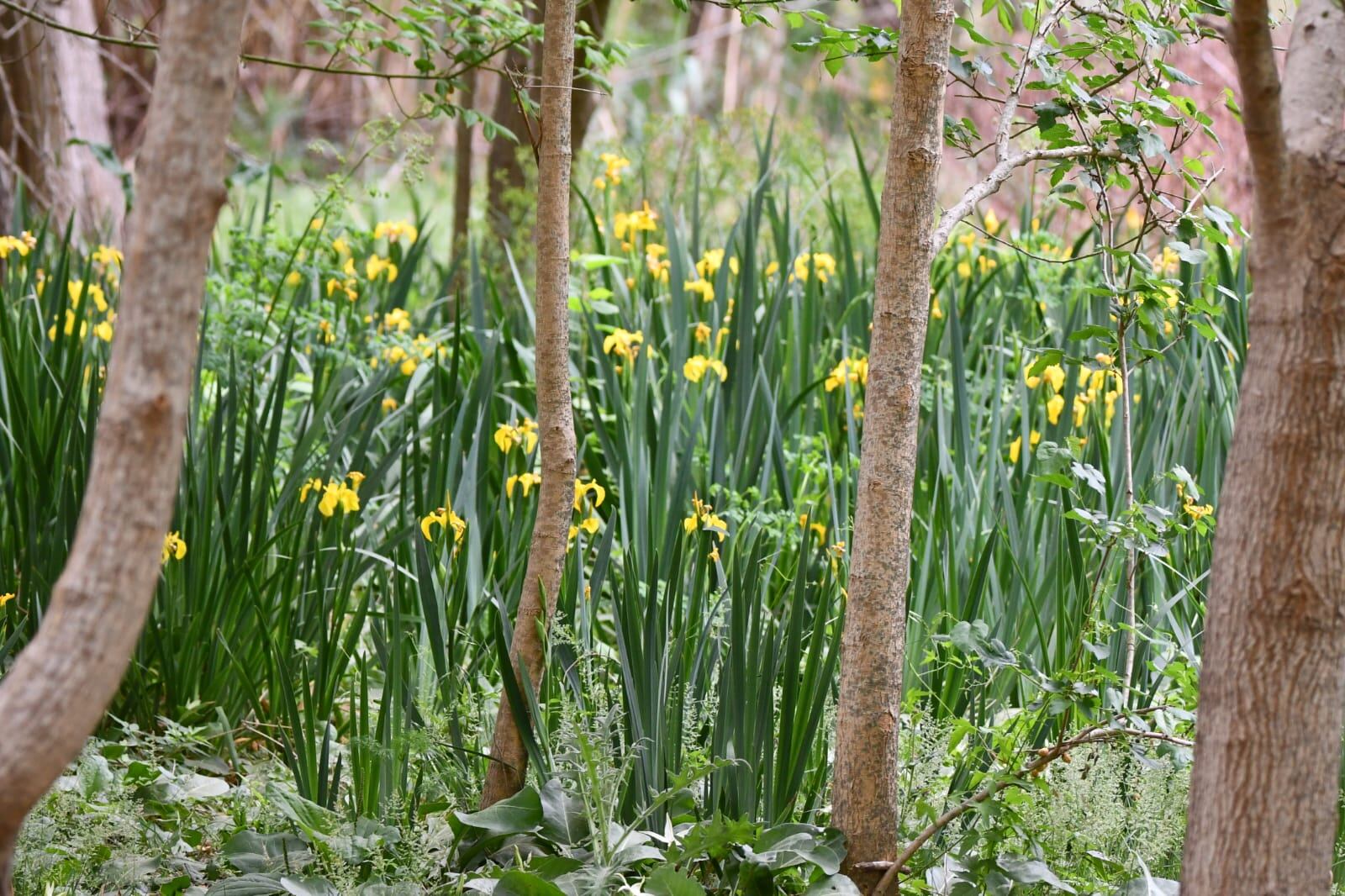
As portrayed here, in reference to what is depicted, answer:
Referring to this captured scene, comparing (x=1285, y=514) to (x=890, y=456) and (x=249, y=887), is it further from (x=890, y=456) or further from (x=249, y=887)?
(x=249, y=887)

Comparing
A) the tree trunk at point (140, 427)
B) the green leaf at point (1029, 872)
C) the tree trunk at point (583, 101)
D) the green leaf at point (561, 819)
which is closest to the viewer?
the tree trunk at point (140, 427)

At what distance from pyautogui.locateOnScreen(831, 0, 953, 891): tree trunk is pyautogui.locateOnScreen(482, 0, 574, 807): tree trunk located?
465 mm

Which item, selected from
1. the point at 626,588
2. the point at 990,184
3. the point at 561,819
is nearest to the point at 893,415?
the point at 990,184

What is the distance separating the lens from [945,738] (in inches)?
80.7

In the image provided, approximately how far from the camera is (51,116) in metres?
5.27

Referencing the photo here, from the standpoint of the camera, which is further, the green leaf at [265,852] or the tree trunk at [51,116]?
the tree trunk at [51,116]

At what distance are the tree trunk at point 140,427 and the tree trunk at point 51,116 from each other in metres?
4.37

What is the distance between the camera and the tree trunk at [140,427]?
96cm

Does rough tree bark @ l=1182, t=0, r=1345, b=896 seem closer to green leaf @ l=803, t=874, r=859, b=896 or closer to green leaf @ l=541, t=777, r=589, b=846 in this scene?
green leaf @ l=803, t=874, r=859, b=896

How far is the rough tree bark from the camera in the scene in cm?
117

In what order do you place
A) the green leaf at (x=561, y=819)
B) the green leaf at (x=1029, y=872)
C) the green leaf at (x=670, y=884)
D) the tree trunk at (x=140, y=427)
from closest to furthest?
the tree trunk at (x=140, y=427)
the green leaf at (x=670, y=884)
the green leaf at (x=1029, y=872)
the green leaf at (x=561, y=819)

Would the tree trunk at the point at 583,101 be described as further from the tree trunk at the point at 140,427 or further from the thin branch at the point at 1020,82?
the tree trunk at the point at 140,427

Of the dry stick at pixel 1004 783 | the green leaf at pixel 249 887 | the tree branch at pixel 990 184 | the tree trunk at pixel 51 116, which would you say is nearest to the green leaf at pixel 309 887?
the green leaf at pixel 249 887

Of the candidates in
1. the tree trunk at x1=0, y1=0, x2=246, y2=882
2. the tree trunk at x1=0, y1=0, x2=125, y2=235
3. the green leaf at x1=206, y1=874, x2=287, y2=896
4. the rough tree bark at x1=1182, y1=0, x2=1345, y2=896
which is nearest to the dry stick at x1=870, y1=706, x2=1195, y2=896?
the rough tree bark at x1=1182, y1=0, x2=1345, y2=896
